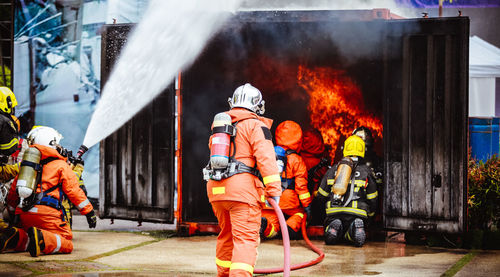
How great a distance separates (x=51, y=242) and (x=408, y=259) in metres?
3.75

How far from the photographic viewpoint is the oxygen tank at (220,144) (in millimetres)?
5473

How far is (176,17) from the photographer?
8.51 metres

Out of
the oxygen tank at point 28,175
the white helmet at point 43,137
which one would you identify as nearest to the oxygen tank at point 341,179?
the white helmet at point 43,137

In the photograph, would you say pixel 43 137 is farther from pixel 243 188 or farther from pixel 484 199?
pixel 484 199

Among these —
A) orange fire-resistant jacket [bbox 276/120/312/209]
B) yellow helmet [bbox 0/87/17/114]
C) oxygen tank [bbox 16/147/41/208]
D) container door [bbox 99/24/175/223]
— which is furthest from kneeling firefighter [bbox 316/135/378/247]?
yellow helmet [bbox 0/87/17/114]

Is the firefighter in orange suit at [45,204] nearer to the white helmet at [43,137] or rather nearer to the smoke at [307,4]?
the white helmet at [43,137]

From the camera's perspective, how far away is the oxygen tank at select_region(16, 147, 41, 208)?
6.84 metres

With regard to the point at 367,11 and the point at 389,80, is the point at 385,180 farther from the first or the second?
the point at 367,11

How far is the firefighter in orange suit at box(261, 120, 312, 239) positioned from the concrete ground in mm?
193

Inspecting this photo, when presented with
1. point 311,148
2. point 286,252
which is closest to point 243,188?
point 286,252

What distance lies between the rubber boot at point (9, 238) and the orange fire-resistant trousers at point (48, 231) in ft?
0.18

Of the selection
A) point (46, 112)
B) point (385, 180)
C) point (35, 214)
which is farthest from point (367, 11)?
point (46, 112)

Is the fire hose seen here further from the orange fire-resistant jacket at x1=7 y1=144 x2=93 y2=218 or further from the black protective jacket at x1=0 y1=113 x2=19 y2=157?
the black protective jacket at x1=0 y1=113 x2=19 y2=157

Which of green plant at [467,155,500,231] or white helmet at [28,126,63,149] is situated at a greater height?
white helmet at [28,126,63,149]
